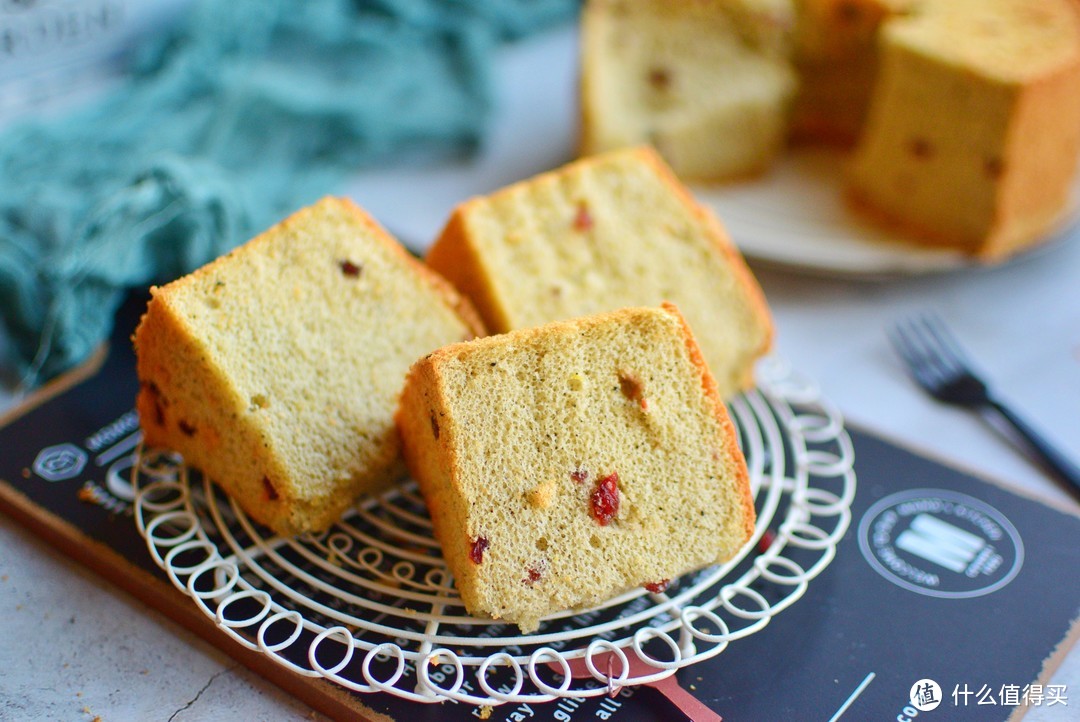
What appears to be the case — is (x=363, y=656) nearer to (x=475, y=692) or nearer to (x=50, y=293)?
(x=475, y=692)

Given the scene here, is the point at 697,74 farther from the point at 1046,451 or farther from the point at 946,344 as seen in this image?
the point at 1046,451

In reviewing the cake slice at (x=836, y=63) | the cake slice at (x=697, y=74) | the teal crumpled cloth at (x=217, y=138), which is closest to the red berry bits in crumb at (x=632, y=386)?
the teal crumpled cloth at (x=217, y=138)

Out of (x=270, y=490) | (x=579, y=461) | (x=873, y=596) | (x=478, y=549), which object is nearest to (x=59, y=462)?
(x=270, y=490)

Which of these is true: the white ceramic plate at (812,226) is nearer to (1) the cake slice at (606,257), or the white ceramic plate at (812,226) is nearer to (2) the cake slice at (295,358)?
(1) the cake slice at (606,257)

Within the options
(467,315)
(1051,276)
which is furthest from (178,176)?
(1051,276)

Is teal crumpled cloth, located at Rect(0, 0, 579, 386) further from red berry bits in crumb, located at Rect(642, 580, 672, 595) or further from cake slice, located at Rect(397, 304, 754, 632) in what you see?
red berry bits in crumb, located at Rect(642, 580, 672, 595)

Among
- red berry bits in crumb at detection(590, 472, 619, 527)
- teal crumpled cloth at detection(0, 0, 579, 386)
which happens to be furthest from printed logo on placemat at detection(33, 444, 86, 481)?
red berry bits in crumb at detection(590, 472, 619, 527)
